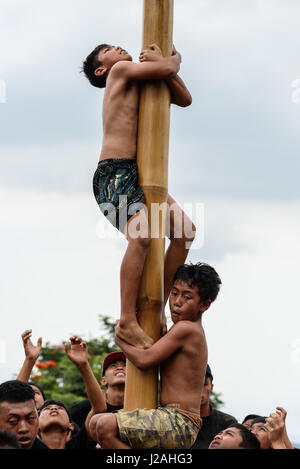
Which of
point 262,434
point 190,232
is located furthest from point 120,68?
point 262,434

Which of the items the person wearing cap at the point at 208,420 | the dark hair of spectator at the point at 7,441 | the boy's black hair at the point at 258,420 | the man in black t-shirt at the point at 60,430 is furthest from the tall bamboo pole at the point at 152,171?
the person wearing cap at the point at 208,420

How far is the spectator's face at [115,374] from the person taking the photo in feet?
27.9

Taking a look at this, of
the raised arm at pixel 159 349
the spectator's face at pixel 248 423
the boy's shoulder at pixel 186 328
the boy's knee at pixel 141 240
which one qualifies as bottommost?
the spectator's face at pixel 248 423

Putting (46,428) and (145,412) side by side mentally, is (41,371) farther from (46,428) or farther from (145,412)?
(145,412)

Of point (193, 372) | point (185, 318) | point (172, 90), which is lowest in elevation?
point (193, 372)

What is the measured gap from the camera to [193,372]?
22.5 feet

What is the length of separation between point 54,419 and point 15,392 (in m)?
1.17

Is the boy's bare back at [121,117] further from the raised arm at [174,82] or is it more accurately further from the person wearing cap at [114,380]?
the person wearing cap at [114,380]

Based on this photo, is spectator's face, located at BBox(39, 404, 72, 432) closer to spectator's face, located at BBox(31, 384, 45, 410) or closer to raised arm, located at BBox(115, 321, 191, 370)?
spectator's face, located at BBox(31, 384, 45, 410)

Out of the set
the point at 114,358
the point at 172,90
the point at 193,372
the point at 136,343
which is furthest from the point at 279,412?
the point at 172,90

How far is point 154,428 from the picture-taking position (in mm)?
6613

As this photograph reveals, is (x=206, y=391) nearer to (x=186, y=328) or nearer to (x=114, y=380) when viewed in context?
(x=114, y=380)

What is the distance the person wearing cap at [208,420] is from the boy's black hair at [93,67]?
3203 mm
